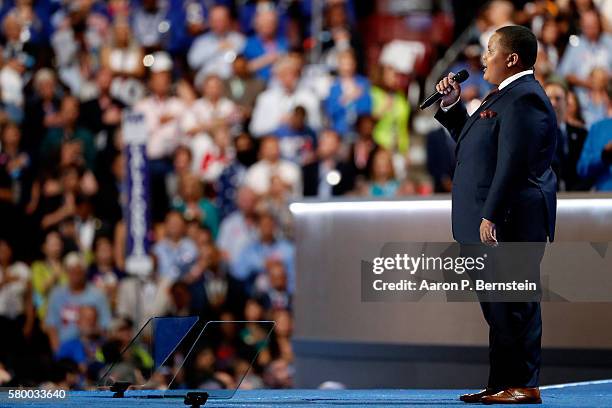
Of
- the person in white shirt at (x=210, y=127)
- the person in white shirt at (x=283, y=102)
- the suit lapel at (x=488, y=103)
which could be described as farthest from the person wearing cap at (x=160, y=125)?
the suit lapel at (x=488, y=103)

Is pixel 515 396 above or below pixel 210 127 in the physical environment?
below

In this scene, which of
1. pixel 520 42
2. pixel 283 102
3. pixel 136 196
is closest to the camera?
pixel 520 42

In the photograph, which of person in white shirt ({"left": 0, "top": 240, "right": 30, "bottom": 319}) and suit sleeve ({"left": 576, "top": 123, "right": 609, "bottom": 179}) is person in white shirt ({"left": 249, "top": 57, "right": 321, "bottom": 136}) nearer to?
person in white shirt ({"left": 0, "top": 240, "right": 30, "bottom": 319})

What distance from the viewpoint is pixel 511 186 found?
169 inches

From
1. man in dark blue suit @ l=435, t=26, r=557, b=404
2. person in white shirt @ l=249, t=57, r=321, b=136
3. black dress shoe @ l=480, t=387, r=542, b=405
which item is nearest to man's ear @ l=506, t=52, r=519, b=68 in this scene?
man in dark blue suit @ l=435, t=26, r=557, b=404

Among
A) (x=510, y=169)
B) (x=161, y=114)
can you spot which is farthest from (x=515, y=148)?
(x=161, y=114)

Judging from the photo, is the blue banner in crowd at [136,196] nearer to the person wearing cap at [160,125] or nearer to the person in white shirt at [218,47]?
the person wearing cap at [160,125]

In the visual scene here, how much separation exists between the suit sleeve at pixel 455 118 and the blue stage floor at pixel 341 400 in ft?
3.48

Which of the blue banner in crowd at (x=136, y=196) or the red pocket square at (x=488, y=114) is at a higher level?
the red pocket square at (x=488, y=114)

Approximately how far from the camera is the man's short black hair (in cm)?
441

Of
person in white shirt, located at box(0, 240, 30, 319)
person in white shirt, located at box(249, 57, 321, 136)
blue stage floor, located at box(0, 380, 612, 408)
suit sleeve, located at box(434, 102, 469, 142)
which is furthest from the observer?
person in white shirt, located at box(0, 240, 30, 319)

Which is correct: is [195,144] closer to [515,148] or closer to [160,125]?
[160,125]

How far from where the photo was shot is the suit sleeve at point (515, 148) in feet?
14.0

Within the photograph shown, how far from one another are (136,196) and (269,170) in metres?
1.05
